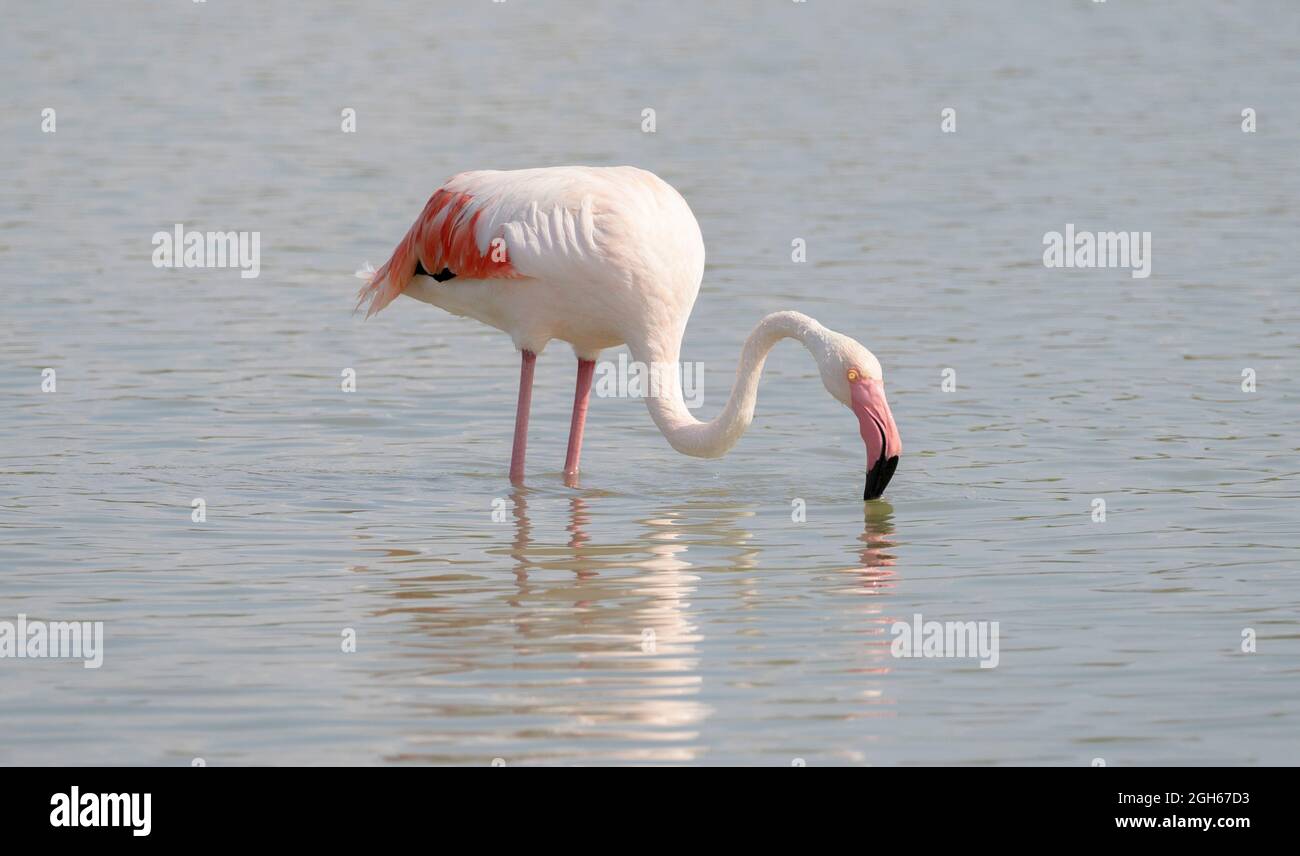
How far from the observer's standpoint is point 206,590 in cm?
803

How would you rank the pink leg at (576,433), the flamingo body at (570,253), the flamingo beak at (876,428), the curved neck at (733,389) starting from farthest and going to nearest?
1. the pink leg at (576,433)
2. the flamingo body at (570,253)
3. the curved neck at (733,389)
4. the flamingo beak at (876,428)

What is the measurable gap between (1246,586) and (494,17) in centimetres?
2910

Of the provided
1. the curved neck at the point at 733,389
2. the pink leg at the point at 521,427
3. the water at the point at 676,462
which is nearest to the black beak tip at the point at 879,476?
the water at the point at 676,462

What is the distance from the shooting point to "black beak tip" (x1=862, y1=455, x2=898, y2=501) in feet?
28.7

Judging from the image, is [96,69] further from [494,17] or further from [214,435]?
[214,435]

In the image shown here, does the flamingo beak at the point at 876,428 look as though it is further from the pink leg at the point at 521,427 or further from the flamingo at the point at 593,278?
the pink leg at the point at 521,427

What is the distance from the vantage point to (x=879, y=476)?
28.8 ft

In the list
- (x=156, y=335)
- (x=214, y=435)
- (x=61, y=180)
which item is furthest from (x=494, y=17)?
(x=214, y=435)

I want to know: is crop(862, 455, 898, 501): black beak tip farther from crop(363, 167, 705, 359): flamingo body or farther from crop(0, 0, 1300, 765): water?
crop(363, 167, 705, 359): flamingo body

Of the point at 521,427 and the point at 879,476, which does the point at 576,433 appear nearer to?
the point at 521,427

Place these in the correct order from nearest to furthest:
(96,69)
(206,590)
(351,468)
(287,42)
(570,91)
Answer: (206,590)
(351,468)
(570,91)
(96,69)
(287,42)

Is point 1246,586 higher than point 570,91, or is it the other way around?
point 570,91

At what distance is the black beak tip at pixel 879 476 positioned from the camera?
8.73m

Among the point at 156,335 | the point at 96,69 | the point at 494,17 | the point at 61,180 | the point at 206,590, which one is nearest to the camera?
the point at 206,590
